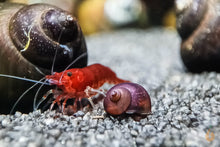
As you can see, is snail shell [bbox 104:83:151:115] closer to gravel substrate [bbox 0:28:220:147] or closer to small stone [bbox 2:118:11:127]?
gravel substrate [bbox 0:28:220:147]

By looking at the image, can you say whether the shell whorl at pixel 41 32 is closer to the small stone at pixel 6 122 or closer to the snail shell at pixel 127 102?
the small stone at pixel 6 122

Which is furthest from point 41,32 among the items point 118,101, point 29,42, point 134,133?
point 134,133

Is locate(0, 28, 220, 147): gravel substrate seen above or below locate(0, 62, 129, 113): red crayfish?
below

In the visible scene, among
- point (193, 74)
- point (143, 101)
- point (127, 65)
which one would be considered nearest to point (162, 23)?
point (127, 65)

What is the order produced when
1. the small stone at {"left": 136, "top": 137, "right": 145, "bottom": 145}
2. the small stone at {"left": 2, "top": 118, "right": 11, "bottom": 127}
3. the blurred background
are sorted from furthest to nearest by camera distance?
the blurred background < the small stone at {"left": 2, "top": 118, "right": 11, "bottom": 127} < the small stone at {"left": 136, "top": 137, "right": 145, "bottom": 145}

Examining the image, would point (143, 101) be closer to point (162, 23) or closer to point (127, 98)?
point (127, 98)

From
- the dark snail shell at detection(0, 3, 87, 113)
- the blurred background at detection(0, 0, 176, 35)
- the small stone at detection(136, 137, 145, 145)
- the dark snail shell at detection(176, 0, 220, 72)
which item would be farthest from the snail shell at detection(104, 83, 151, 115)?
the blurred background at detection(0, 0, 176, 35)
